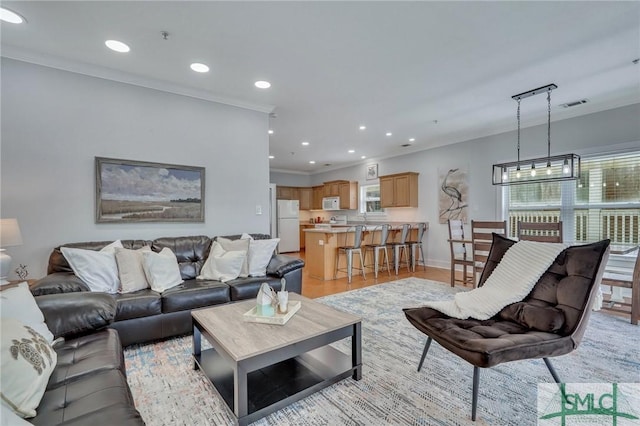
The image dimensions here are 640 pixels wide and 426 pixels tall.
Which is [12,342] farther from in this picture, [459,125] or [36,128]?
[459,125]

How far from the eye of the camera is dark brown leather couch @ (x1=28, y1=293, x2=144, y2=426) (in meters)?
1.06

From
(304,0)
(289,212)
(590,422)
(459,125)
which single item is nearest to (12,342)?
(304,0)

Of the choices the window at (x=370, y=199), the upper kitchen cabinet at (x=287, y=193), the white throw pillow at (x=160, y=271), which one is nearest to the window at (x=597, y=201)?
the window at (x=370, y=199)

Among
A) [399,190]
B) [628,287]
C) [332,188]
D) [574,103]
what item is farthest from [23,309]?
[332,188]

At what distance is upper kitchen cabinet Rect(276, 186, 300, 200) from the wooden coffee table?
7.19 m

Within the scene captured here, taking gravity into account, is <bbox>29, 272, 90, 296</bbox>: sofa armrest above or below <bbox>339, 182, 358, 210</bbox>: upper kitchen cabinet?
below

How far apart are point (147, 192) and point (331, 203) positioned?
6.02 m

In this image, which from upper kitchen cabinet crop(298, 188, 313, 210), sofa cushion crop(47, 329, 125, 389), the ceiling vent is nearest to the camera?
sofa cushion crop(47, 329, 125, 389)

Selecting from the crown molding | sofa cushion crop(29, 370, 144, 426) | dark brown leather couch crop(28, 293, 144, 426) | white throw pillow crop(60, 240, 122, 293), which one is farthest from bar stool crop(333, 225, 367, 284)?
sofa cushion crop(29, 370, 144, 426)

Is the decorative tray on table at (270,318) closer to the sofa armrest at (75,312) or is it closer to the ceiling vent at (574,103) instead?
the sofa armrest at (75,312)

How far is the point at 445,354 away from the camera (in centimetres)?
237

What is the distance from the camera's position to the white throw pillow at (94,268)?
252 centimetres

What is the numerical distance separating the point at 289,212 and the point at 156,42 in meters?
6.64

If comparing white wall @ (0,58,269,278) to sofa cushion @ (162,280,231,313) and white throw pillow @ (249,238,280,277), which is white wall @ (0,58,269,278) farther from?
sofa cushion @ (162,280,231,313)
